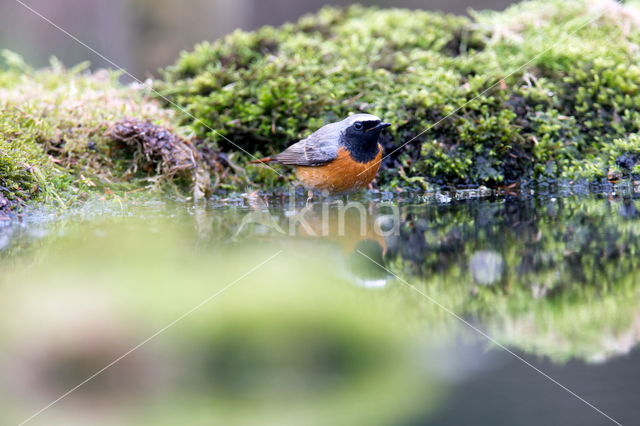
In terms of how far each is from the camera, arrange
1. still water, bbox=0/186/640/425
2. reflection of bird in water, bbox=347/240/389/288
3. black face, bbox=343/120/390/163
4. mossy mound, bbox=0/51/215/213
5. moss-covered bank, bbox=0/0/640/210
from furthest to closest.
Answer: moss-covered bank, bbox=0/0/640/210 → black face, bbox=343/120/390/163 → mossy mound, bbox=0/51/215/213 → reflection of bird in water, bbox=347/240/389/288 → still water, bbox=0/186/640/425

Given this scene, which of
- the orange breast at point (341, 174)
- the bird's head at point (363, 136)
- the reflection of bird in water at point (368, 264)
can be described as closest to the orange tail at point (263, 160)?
the orange breast at point (341, 174)

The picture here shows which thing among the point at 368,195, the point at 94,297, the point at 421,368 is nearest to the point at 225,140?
the point at 368,195

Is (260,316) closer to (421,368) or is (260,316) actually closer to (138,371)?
(138,371)

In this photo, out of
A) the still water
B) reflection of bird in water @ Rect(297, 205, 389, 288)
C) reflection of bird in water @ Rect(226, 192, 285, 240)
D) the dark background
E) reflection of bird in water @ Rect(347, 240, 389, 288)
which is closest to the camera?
the still water

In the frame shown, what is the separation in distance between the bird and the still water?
1636 millimetres

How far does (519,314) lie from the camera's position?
6.93ft

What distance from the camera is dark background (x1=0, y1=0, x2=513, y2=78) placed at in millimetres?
9055

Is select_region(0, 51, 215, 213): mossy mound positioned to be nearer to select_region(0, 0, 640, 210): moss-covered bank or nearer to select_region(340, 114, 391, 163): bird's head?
select_region(0, 0, 640, 210): moss-covered bank

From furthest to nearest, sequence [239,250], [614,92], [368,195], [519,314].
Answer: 1. [614,92]
2. [368,195]
3. [239,250]
4. [519,314]

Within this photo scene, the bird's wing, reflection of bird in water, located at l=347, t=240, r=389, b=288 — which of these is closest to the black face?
the bird's wing

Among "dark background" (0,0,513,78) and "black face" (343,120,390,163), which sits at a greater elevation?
"dark background" (0,0,513,78)

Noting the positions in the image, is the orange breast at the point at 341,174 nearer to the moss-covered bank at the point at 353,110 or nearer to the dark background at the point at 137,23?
the moss-covered bank at the point at 353,110

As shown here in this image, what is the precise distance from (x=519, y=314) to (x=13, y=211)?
3.65 m

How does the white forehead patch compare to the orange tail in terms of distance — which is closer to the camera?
the white forehead patch
